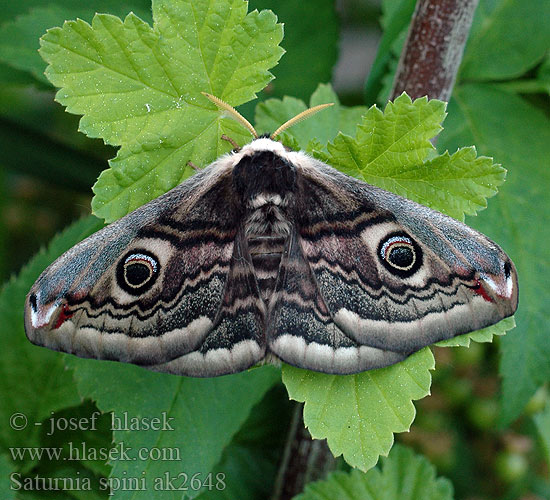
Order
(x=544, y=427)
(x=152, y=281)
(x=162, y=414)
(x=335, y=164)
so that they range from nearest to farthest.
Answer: (x=152, y=281) < (x=335, y=164) < (x=162, y=414) < (x=544, y=427)

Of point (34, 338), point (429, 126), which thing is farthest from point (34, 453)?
point (429, 126)

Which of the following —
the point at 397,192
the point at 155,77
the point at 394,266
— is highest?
the point at 155,77

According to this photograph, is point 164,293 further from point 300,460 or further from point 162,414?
point 300,460

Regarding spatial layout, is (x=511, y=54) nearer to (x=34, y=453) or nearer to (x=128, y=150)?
(x=128, y=150)

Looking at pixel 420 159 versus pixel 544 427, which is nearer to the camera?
pixel 420 159

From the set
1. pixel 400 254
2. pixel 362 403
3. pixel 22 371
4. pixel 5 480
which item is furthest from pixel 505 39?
pixel 5 480

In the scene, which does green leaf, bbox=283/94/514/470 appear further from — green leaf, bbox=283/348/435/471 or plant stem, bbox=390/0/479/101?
plant stem, bbox=390/0/479/101

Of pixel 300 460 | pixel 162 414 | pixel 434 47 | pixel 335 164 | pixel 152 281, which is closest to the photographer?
pixel 152 281

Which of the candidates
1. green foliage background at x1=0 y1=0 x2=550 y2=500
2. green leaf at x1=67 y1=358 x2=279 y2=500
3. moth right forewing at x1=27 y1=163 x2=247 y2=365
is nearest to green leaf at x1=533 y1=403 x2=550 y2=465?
green foliage background at x1=0 y1=0 x2=550 y2=500
